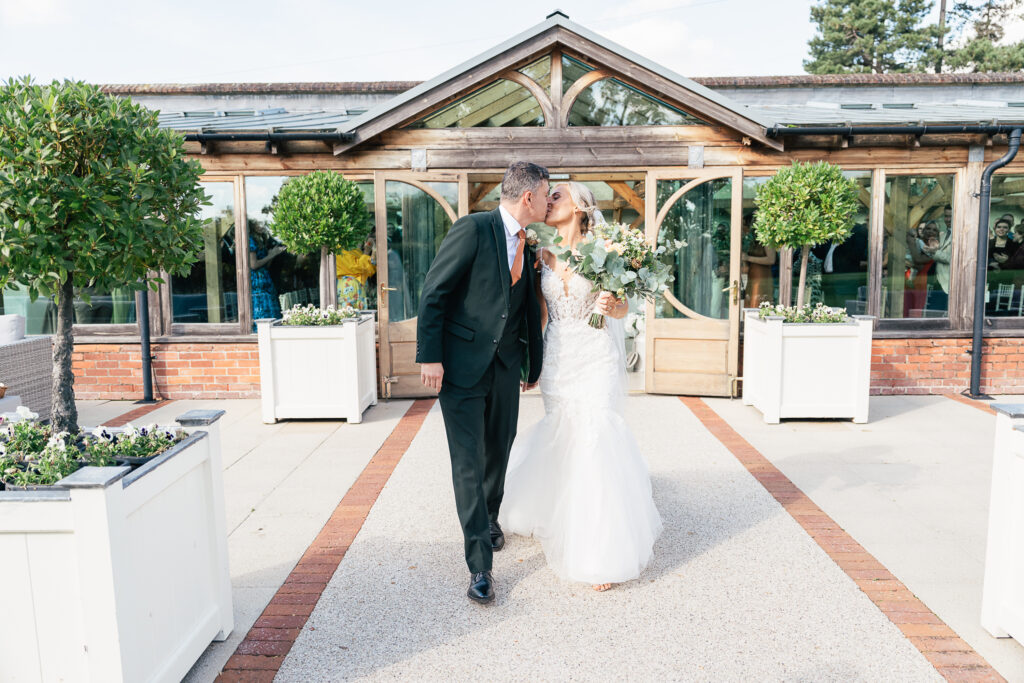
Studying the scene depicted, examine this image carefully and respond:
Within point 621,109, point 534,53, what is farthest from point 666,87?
point 534,53

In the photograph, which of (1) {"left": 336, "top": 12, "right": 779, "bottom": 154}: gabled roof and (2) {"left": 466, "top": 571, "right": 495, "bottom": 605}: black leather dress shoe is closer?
(2) {"left": 466, "top": 571, "right": 495, "bottom": 605}: black leather dress shoe

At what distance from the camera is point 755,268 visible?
326 inches

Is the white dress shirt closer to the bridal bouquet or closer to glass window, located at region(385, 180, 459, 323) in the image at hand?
the bridal bouquet

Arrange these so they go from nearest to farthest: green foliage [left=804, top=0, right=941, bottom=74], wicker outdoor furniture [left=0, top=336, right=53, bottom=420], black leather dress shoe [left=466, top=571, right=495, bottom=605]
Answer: black leather dress shoe [left=466, top=571, right=495, bottom=605], wicker outdoor furniture [left=0, top=336, right=53, bottom=420], green foliage [left=804, top=0, right=941, bottom=74]

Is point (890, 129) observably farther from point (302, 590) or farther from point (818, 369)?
point (302, 590)

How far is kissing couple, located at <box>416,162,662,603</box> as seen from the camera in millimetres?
3369

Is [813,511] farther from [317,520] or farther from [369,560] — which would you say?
[317,520]

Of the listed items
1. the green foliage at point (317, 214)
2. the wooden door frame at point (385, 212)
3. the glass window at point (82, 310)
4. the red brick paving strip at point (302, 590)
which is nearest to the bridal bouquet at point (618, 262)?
Answer: the red brick paving strip at point (302, 590)

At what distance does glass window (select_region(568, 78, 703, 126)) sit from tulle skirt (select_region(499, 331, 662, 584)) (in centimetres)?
487

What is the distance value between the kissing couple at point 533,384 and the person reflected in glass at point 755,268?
4782 mm

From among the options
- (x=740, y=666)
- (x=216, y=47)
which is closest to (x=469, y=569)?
(x=740, y=666)

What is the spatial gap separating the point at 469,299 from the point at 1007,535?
248cm

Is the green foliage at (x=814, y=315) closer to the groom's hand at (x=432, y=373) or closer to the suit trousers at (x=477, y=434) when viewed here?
the suit trousers at (x=477, y=434)

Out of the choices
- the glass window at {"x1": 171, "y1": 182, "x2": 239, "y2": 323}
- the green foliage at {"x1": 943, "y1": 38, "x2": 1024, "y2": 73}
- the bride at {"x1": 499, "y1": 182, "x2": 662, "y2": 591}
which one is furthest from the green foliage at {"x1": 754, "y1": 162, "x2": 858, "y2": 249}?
the green foliage at {"x1": 943, "y1": 38, "x2": 1024, "y2": 73}
